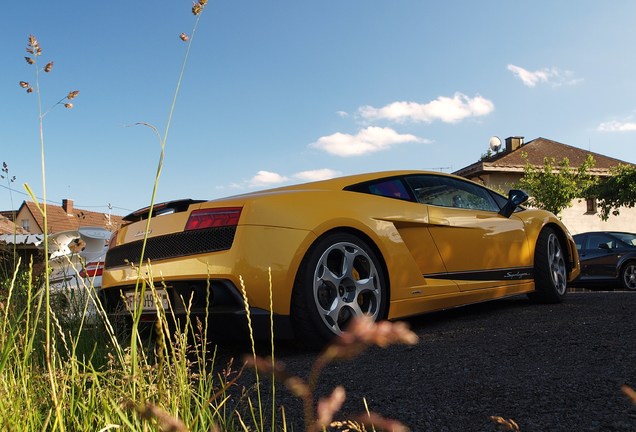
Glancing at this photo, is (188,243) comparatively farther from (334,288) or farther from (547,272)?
(547,272)

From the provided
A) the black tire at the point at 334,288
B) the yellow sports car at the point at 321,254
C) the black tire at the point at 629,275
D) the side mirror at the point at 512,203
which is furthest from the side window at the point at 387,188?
the black tire at the point at 629,275

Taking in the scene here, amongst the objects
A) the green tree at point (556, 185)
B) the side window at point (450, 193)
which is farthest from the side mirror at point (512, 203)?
the green tree at point (556, 185)

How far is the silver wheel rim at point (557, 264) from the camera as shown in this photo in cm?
574

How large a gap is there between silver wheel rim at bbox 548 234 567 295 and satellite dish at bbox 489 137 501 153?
102ft

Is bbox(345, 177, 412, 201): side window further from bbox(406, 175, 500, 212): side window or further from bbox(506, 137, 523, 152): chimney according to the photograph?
bbox(506, 137, 523, 152): chimney

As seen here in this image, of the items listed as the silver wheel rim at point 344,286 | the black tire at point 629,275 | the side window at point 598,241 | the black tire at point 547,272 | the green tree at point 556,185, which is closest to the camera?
the silver wheel rim at point 344,286

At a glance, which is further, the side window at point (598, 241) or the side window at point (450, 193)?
the side window at point (598, 241)

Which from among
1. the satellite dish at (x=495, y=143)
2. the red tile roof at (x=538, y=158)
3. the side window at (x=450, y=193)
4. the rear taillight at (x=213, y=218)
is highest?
the satellite dish at (x=495, y=143)

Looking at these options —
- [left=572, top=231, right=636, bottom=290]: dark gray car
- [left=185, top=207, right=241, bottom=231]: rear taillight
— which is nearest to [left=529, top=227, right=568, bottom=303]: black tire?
[left=185, top=207, right=241, bottom=231]: rear taillight

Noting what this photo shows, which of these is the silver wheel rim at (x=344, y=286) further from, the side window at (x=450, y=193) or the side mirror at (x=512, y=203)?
the side mirror at (x=512, y=203)

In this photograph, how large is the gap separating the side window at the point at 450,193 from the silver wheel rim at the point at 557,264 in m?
0.81

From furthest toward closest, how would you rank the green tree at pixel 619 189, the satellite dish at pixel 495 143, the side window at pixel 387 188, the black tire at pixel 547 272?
the satellite dish at pixel 495 143
the green tree at pixel 619 189
the black tire at pixel 547 272
the side window at pixel 387 188

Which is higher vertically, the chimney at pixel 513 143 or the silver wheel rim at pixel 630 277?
the chimney at pixel 513 143

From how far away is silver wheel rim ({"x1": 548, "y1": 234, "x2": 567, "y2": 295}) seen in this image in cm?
574
